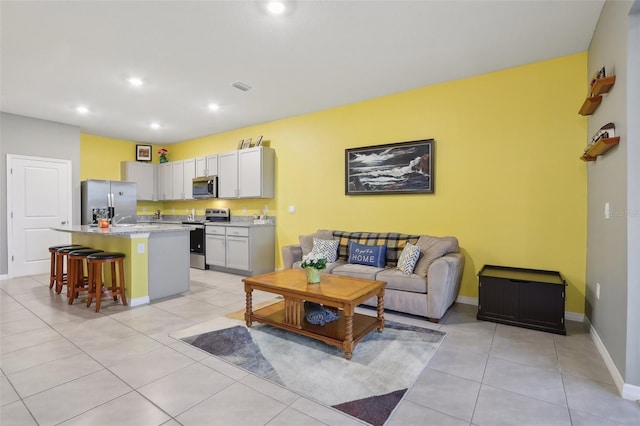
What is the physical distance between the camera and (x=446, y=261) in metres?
3.15

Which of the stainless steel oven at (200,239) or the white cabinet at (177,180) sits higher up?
the white cabinet at (177,180)

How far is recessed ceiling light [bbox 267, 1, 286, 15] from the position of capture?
2.44 meters

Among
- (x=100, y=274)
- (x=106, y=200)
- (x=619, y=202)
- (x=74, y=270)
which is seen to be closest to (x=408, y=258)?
(x=619, y=202)

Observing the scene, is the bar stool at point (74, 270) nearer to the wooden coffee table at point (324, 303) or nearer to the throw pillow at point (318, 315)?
the wooden coffee table at point (324, 303)

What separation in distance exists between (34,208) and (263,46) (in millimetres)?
5201

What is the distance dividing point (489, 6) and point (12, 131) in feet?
23.0

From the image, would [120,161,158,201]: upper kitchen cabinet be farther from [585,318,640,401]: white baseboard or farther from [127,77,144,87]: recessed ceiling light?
[585,318,640,401]: white baseboard

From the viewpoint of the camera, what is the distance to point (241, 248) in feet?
17.6

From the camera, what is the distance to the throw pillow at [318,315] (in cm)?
279

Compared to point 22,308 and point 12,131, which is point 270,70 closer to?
point 22,308

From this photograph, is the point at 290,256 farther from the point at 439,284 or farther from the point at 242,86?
the point at 242,86

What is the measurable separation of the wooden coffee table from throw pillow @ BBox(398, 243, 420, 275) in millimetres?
774

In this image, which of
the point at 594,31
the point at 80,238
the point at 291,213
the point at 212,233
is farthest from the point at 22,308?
the point at 594,31

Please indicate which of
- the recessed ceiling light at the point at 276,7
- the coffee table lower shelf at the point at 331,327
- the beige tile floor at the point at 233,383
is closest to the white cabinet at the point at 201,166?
the beige tile floor at the point at 233,383
